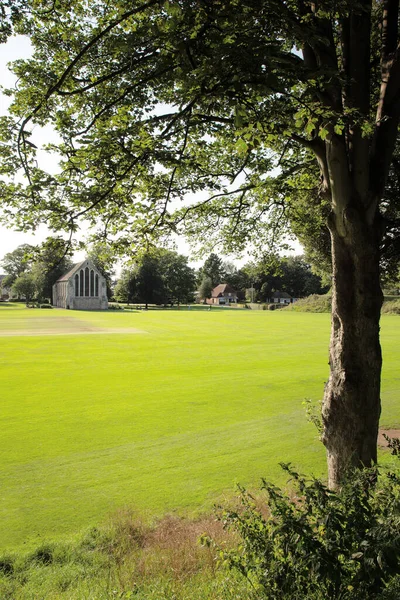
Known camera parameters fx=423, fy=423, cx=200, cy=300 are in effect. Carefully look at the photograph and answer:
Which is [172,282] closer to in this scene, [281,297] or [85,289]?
[85,289]

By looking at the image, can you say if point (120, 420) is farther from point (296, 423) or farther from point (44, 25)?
point (44, 25)

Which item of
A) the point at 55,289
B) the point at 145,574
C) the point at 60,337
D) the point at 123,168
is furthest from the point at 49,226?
the point at 55,289

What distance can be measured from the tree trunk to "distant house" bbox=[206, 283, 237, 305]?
4734 inches

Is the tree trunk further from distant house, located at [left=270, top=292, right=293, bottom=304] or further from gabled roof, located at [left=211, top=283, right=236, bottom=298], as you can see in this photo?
gabled roof, located at [left=211, top=283, right=236, bottom=298]

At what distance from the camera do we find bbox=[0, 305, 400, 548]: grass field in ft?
26.2

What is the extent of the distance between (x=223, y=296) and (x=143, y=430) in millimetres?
116251

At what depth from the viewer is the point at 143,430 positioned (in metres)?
11.9

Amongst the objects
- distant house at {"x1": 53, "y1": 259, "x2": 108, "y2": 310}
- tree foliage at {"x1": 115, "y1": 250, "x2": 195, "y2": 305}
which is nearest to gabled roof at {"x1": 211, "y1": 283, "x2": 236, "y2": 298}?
tree foliage at {"x1": 115, "y1": 250, "x2": 195, "y2": 305}

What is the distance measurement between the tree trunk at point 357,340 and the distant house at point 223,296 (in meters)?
120

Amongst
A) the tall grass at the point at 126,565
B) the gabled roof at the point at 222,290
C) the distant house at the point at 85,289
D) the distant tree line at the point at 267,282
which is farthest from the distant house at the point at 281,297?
the tall grass at the point at 126,565

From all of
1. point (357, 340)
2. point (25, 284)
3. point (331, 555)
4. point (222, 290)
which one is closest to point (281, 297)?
point (222, 290)

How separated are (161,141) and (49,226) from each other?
2264 mm

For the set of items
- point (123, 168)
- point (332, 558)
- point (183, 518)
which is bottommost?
point (183, 518)

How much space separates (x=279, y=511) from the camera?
3346 mm
